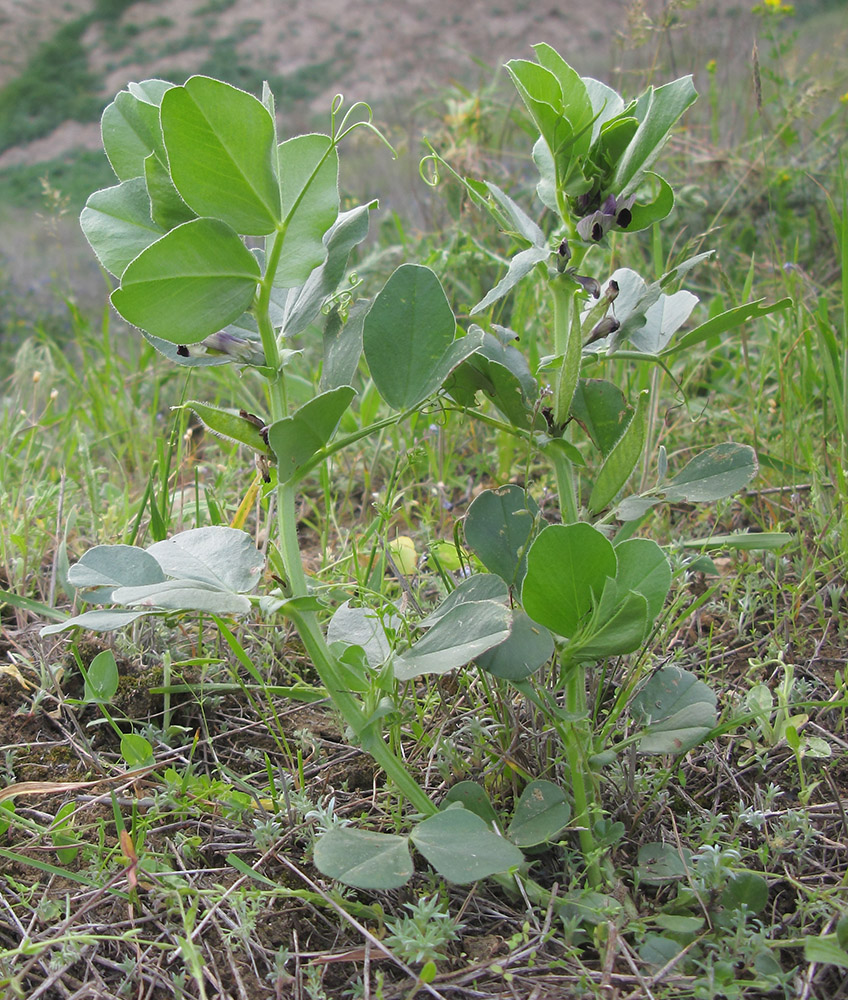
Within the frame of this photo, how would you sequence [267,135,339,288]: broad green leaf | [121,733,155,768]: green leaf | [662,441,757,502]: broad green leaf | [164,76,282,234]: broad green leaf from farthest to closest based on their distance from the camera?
[121,733,155,768]: green leaf, [662,441,757,502]: broad green leaf, [267,135,339,288]: broad green leaf, [164,76,282,234]: broad green leaf

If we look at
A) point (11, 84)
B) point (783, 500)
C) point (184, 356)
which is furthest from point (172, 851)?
point (11, 84)

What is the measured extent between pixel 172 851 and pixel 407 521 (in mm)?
879

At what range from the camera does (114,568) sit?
95 cm

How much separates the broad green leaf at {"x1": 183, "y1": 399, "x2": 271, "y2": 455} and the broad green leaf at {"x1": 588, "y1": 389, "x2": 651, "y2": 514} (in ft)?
1.30

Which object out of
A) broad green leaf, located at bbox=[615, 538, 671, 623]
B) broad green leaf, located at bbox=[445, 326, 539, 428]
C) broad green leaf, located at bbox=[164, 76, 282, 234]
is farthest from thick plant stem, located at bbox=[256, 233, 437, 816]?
broad green leaf, located at bbox=[615, 538, 671, 623]

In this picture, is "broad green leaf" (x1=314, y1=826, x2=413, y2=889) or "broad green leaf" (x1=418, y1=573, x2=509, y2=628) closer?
"broad green leaf" (x1=314, y1=826, x2=413, y2=889)

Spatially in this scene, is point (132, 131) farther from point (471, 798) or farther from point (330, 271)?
point (471, 798)

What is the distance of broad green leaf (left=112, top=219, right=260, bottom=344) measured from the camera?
82 centimetres

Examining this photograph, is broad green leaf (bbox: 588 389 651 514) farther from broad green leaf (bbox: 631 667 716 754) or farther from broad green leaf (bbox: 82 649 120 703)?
broad green leaf (bbox: 82 649 120 703)

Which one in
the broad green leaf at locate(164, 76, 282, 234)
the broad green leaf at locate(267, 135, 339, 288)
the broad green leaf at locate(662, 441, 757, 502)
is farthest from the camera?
the broad green leaf at locate(662, 441, 757, 502)

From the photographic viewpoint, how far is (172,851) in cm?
112

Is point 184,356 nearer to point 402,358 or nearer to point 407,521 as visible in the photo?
point 402,358

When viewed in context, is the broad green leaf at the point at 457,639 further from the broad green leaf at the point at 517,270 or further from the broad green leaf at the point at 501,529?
the broad green leaf at the point at 517,270

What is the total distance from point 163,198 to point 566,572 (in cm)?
59
